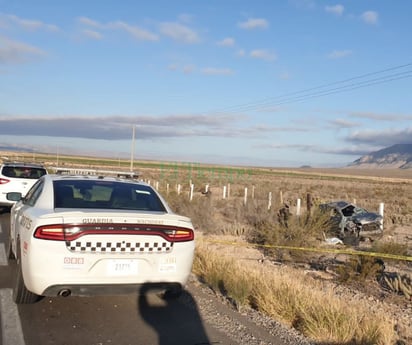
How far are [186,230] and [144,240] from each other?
597 mm

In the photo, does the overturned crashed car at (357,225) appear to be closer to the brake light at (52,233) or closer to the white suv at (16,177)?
the white suv at (16,177)

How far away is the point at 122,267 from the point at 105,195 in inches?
59.9

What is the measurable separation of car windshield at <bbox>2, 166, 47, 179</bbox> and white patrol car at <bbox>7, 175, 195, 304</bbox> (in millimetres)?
9083

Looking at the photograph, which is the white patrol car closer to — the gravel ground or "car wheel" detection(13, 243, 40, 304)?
"car wheel" detection(13, 243, 40, 304)

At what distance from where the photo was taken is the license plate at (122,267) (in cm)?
530

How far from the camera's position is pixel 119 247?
5.32 meters

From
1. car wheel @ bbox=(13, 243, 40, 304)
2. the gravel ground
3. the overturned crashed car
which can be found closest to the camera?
the gravel ground

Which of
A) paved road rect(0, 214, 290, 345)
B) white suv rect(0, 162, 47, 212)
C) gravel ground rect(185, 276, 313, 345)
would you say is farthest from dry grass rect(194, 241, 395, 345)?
white suv rect(0, 162, 47, 212)

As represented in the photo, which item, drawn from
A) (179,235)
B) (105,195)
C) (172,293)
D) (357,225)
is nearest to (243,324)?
(172,293)

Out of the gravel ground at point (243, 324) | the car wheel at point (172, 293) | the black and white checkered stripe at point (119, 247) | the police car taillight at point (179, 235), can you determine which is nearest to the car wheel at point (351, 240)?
the gravel ground at point (243, 324)

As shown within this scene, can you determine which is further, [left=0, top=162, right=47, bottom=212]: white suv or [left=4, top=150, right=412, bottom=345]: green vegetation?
[left=0, top=162, right=47, bottom=212]: white suv

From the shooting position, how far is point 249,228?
50.3 feet

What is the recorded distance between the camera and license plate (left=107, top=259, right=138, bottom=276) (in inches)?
209

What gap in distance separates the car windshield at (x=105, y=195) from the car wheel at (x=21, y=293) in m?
0.91
